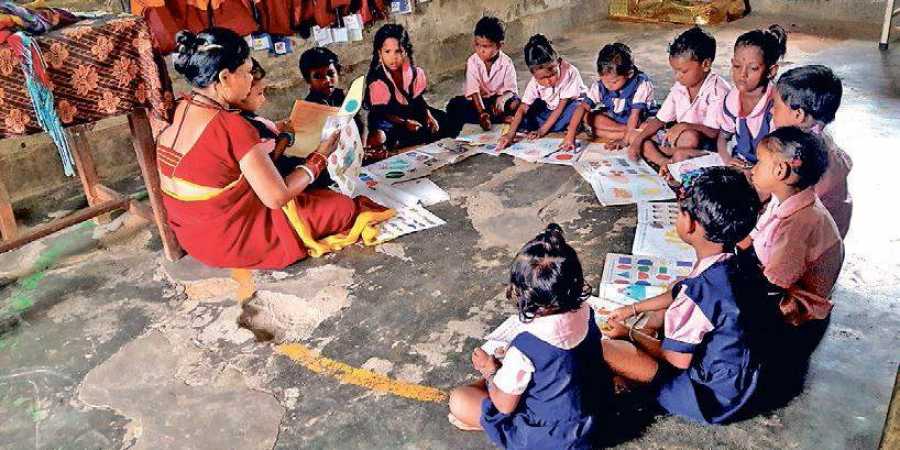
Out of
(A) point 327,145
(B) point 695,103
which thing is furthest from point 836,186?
(A) point 327,145

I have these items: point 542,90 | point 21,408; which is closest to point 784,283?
point 542,90

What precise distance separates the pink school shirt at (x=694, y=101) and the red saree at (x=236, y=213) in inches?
72.5

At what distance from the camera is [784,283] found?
8.82ft

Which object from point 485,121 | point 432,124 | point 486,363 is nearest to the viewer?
point 486,363

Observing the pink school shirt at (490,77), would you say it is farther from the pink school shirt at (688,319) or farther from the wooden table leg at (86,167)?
the pink school shirt at (688,319)

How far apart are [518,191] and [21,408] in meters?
2.56

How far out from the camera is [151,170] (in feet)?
A: 11.5

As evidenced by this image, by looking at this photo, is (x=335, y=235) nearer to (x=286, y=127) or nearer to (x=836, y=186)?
(x=286, y=127)

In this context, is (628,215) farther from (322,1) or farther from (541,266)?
(322,1)

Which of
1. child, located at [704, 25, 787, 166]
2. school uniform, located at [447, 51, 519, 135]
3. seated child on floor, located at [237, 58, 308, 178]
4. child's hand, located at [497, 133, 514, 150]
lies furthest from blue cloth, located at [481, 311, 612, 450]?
school uniform, located at [447, 51, 519, 135]

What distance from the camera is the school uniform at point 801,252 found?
103 inches

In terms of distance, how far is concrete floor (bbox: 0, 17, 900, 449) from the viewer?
2.44 metres

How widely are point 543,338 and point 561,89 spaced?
301 cm

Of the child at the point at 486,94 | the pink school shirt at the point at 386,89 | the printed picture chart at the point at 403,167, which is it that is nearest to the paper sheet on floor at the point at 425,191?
the printed picture chart at the point at 403,167
